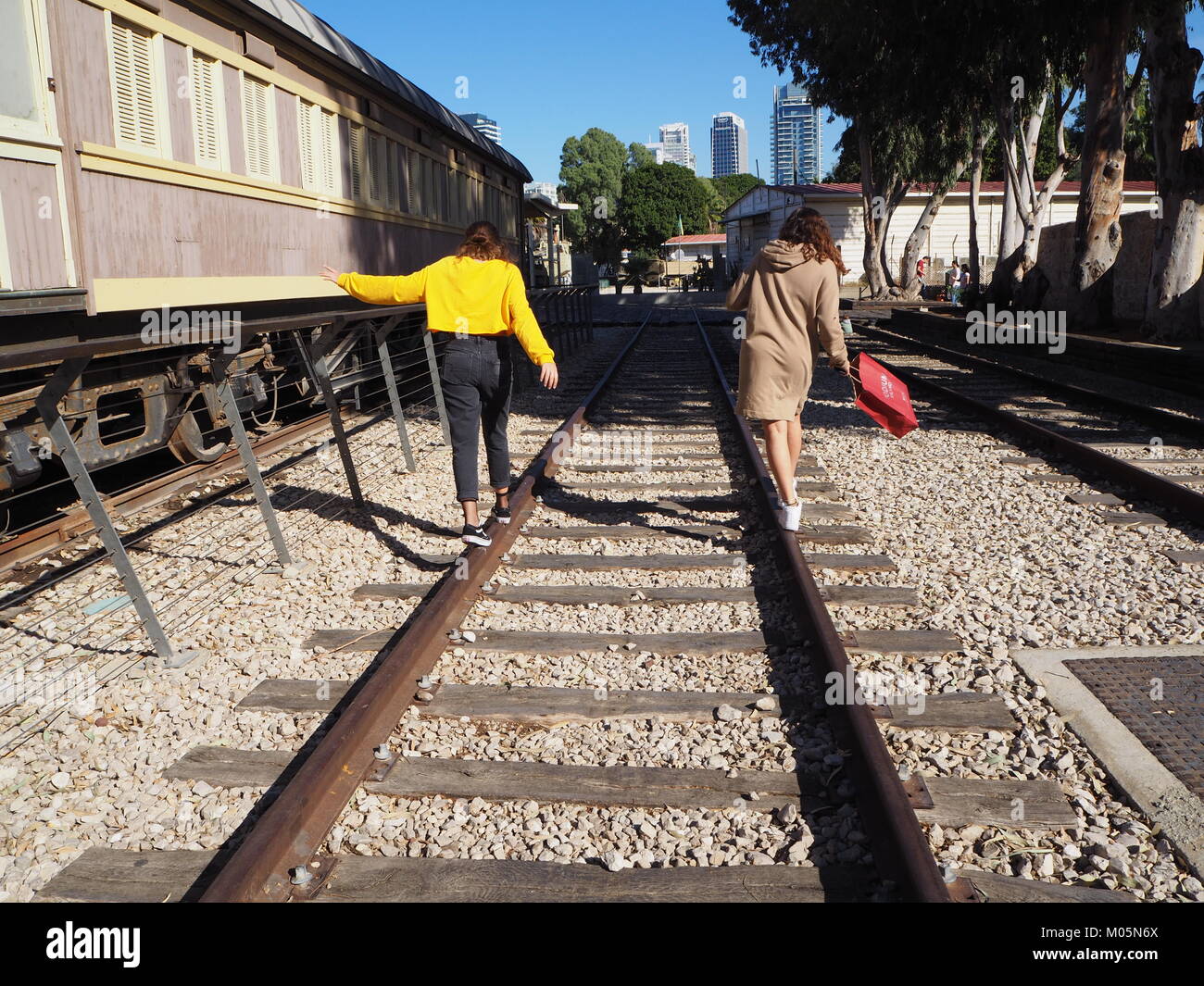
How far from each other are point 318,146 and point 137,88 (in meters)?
3.34

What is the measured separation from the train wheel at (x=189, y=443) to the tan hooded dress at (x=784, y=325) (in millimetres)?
4557

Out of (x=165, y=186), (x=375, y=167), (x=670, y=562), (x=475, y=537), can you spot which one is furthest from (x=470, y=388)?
(x=375, y=167)

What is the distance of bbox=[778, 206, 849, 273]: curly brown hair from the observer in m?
5.40

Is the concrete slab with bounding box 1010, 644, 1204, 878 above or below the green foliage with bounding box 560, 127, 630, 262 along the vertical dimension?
below

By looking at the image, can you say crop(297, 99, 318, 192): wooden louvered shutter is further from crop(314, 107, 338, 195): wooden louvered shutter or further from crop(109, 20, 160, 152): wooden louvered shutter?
crop(109, 20, 160, 152): wooden louvered shutter

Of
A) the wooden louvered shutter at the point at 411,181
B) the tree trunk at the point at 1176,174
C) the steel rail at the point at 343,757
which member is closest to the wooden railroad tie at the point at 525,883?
the steel rail at the point at 343,757

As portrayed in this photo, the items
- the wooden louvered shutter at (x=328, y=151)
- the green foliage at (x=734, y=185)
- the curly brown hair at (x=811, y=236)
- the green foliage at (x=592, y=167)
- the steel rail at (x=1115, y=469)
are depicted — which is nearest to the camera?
→ the curly brown hair at (x=811, y=236)

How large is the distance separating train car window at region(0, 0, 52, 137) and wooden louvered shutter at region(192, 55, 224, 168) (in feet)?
6.62

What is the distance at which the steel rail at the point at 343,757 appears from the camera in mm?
2633

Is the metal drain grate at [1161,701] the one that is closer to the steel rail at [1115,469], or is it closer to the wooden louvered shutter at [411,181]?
the steel rail at [1115,469]

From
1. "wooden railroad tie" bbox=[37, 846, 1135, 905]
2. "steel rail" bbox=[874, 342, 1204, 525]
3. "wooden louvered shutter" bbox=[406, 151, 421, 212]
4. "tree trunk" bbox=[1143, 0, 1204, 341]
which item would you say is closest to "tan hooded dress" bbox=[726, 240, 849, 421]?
"steel rail" bbox=[874, 342, 1204, 525]

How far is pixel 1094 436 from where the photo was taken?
922 cm

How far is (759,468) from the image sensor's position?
7.22 metres

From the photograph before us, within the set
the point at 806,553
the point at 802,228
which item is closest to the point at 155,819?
the point at 806,553
